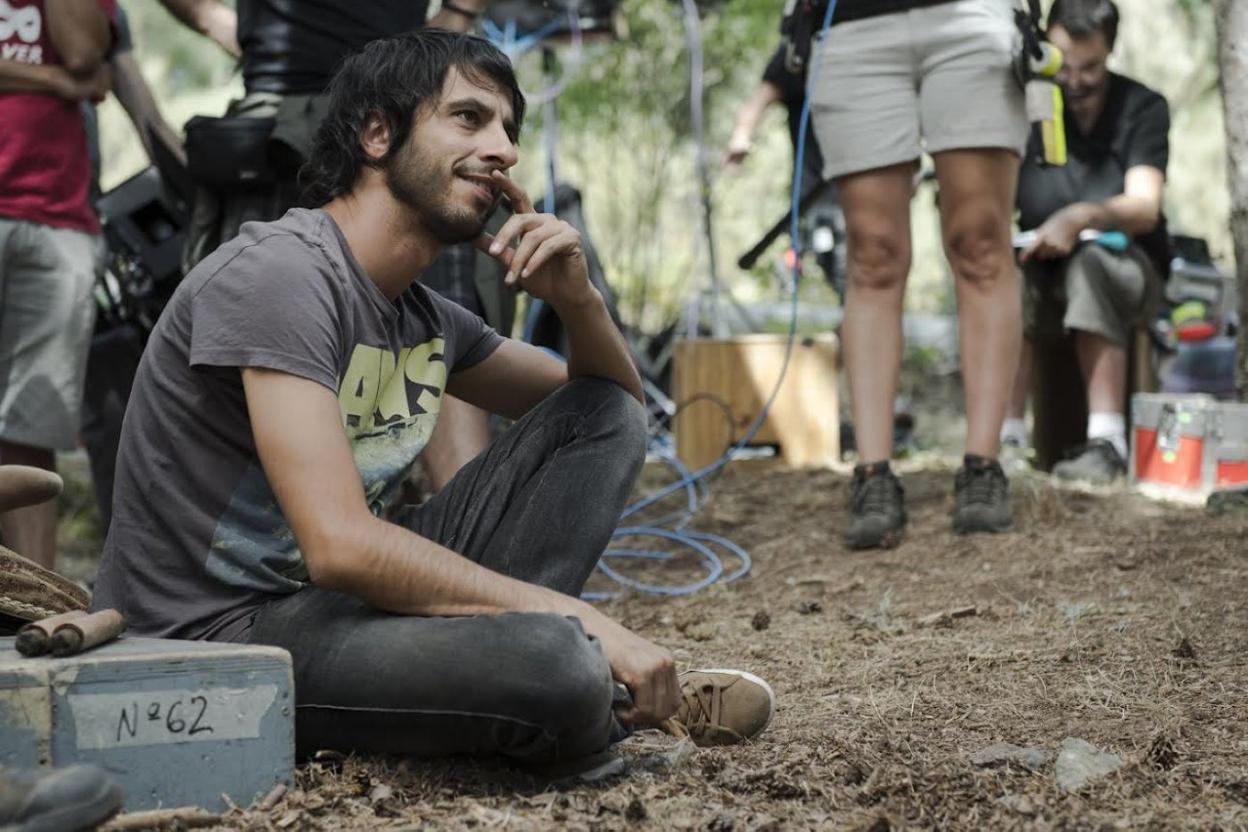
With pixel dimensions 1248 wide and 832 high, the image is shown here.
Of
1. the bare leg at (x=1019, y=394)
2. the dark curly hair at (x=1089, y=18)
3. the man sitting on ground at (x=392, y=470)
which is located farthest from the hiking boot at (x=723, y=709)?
the bare leg at (x=1019, y=394)

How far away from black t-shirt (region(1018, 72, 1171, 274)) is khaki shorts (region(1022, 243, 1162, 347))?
19 cm

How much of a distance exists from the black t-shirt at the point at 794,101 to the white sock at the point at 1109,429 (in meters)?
1.28

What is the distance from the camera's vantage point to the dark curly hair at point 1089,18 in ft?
17.4

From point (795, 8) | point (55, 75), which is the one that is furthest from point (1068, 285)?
point (55, 75)

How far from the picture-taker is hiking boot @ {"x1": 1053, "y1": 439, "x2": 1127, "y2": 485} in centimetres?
492

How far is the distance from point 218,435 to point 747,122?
3.24 meters

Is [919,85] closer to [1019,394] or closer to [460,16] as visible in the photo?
[460,16]

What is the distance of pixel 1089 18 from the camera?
531cm

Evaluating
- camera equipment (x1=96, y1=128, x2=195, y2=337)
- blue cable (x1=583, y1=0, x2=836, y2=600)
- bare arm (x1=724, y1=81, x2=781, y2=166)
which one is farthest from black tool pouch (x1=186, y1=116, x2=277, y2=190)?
bare arm (x1=724, y1=81, x2=781, y2=166)

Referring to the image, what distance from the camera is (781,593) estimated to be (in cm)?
363

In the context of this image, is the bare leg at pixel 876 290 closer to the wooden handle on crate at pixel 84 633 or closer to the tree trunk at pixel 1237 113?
the tree trunk at pixel 1237 113

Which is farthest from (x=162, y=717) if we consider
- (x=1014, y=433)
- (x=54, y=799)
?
(x=1014, y=433)

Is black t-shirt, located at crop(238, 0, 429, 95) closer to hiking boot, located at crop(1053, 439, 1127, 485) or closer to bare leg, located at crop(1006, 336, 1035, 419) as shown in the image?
hiking boot, located at crop(1053, 439, 1127, 485)

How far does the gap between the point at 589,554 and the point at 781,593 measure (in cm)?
136
